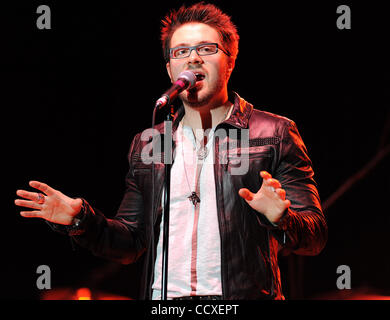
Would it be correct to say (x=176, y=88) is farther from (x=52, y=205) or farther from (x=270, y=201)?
(x=52, y=205)

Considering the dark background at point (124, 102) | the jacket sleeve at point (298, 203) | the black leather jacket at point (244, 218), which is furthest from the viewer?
the dark background at point (124, 102)

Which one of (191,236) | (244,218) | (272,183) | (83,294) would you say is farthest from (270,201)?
(83,294)

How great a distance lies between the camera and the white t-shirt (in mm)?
1899

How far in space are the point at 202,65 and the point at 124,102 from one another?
1641 millimetres

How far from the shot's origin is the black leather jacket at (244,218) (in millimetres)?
1869

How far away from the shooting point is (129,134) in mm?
3701

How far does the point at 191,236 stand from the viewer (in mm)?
1986

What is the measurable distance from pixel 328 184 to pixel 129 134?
1.70 meters

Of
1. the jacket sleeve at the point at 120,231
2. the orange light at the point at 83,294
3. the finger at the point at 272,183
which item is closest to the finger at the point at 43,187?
the jacket sleeve at the point at 120,231

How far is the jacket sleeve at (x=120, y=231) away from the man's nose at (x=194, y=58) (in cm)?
57

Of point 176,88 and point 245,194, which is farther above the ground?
point 176,88

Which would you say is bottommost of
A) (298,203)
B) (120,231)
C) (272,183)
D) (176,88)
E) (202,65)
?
(120,231)

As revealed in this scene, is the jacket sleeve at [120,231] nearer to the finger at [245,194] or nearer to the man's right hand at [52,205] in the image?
the man's right hand at [52,205]
